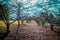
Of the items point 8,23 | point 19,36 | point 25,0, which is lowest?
point 19,36

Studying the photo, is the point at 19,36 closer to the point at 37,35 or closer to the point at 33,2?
the point at 37,35

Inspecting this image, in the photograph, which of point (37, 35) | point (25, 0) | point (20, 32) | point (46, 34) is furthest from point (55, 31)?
point (25, 0)

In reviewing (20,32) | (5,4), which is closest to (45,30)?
(20,32)

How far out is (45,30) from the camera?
2096 mm

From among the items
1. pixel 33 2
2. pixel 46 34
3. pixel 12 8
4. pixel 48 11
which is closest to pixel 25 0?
pixel 33 2

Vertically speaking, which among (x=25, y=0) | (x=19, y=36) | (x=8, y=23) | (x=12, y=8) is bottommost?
(x=19, y=36)

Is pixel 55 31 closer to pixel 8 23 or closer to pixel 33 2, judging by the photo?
pixel 33 2

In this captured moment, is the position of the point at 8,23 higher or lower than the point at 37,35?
higher

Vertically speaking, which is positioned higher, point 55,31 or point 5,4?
point 5,4

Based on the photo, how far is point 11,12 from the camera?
6.93ft

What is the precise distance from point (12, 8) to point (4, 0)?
203 millimetres

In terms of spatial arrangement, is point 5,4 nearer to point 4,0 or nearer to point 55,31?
point 4,0

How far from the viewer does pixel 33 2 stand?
6.85 feet

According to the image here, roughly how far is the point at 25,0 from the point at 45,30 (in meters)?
0.66
